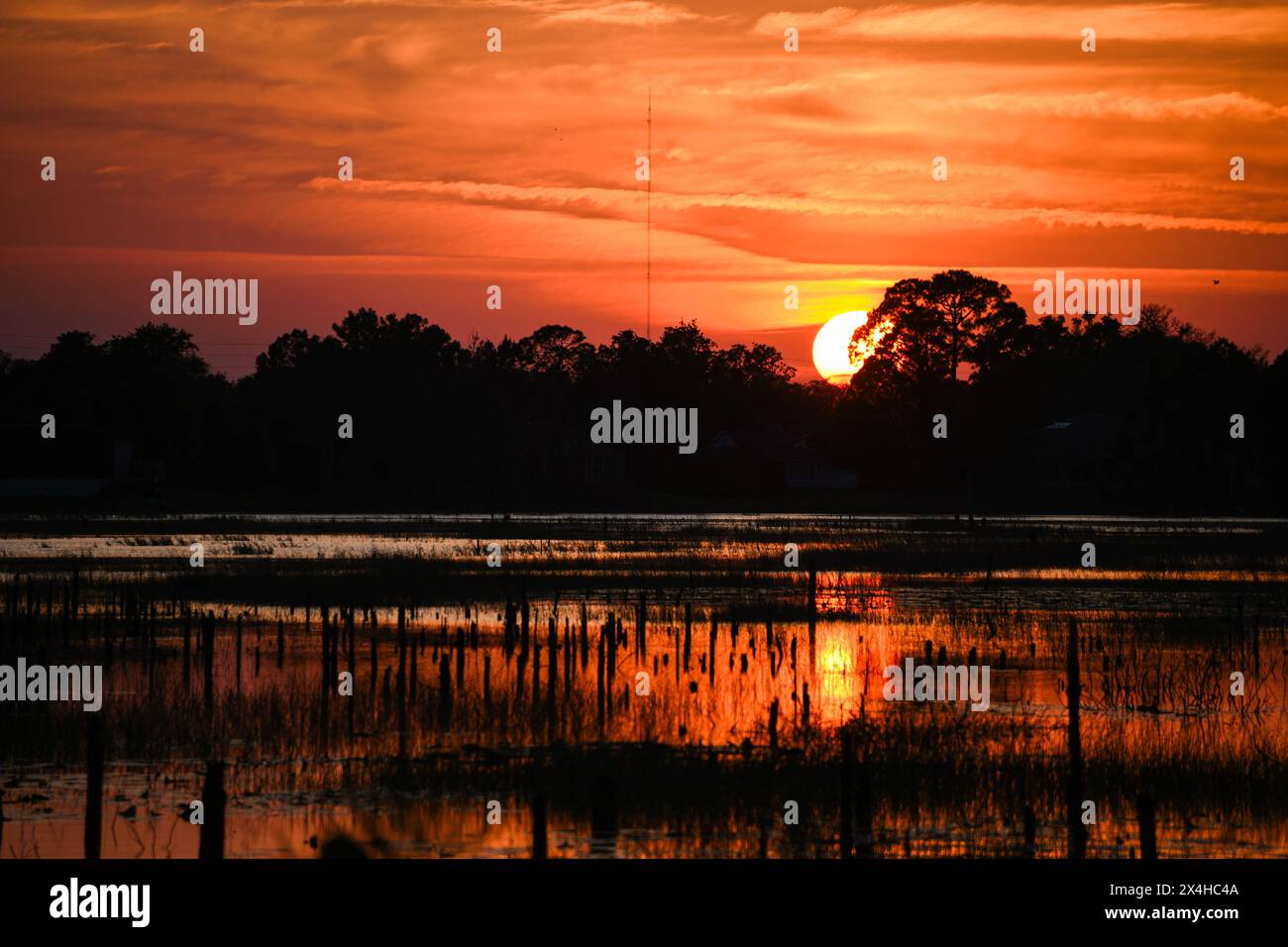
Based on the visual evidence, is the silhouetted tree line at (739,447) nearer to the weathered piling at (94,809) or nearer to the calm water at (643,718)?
the calm water at (643,718)

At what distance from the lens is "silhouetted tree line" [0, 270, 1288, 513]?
113 m

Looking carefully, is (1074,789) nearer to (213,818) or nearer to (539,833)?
Result: (539,833)

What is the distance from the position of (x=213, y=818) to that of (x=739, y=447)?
136906 millimetres

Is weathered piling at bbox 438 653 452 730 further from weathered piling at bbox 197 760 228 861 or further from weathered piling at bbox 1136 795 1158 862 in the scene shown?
weathered piling at bbox 1136 795 1158 862

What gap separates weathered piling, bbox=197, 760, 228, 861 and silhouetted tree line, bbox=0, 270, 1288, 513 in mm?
94162

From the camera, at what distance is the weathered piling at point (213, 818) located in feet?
45.1

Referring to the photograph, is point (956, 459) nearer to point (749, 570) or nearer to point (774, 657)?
point (749, 570)

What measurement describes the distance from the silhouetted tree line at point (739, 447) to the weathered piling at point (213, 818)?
94162 millimetres

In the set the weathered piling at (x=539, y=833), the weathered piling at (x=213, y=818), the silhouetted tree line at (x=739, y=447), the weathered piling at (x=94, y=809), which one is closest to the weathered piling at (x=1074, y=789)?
the weathered piling at (x=539, y=833)

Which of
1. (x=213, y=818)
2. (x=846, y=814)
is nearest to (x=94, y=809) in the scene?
(x=213, y=818)

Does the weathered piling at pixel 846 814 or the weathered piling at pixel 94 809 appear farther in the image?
the weathered piling at pixel 846 814

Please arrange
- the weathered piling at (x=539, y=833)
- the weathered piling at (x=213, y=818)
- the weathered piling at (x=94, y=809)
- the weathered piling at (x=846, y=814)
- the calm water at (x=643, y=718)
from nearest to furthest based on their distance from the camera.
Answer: the weathered piling at (x=539, y=833), the weathered piling at (x=213, y=818), the weathered piling at (x=94, y=809), the weathered piling at (x=846, y=814), the calm water at (x=643, y=718)

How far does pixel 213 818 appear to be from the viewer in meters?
13.8

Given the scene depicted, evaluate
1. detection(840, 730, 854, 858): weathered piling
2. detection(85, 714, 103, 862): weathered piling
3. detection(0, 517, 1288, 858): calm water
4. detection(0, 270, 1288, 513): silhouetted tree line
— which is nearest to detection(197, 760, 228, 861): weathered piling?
detection(85, 714, 103, 862): weathered piling
